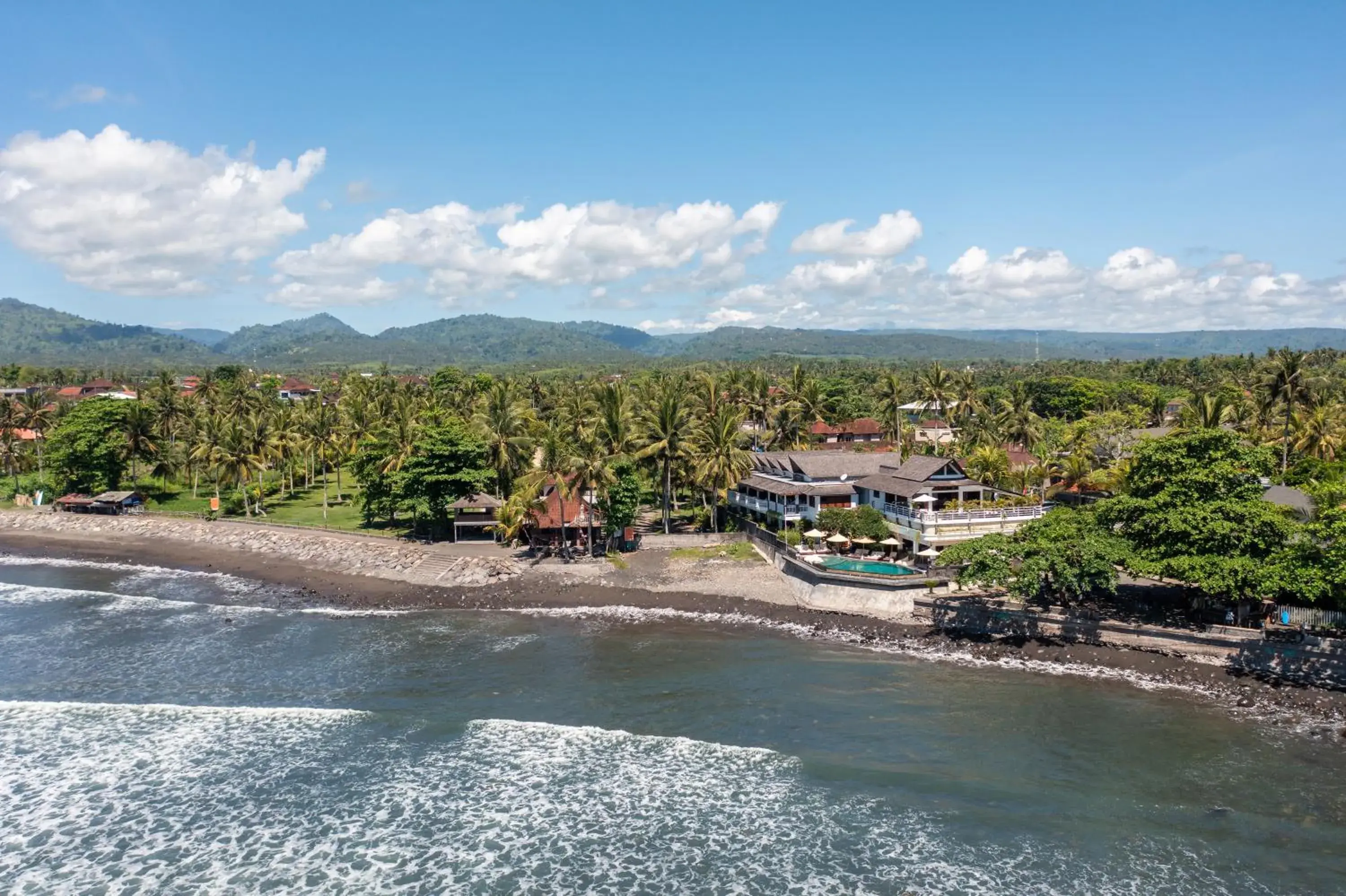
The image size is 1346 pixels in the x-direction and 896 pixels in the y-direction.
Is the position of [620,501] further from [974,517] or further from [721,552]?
[974,517]

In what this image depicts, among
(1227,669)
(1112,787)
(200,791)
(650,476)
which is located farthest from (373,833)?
(650,476)

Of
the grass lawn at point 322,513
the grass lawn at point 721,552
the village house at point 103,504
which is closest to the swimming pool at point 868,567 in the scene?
the grass lawn at point 721,552

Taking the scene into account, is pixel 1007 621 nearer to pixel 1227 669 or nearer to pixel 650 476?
pixel 1227 669

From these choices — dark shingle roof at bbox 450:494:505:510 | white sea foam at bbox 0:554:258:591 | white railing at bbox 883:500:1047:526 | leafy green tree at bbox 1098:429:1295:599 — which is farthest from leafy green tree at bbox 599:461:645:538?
leafy green tree at bbox 1098:429:1295:599

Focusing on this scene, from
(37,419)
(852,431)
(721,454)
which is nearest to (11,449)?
(37,419)

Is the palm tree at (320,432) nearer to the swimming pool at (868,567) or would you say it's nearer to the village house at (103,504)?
the village house at (103,504)

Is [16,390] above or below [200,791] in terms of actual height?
above

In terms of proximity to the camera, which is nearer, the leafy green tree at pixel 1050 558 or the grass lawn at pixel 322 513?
the leafy green tree at pixel 1050 558
